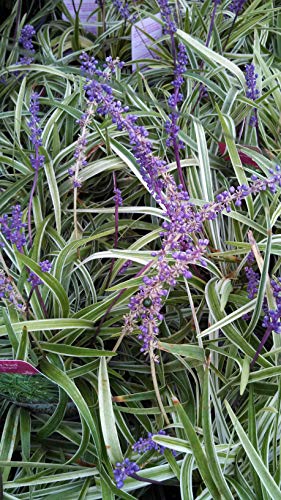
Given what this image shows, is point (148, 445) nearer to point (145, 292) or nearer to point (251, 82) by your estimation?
point (145, 292)

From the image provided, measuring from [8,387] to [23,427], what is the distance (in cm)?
10

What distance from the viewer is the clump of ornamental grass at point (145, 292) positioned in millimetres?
943

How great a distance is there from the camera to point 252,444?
0.95 metres

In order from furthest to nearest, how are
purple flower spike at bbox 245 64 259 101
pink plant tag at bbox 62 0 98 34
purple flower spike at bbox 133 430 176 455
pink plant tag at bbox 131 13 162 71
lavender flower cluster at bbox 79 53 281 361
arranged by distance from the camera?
1. pink plant tag at bbox 62 0 98 34
2. pink plant tag at bbox 131 13 162 71
3. purple flower spike at bbox 245 64 259 101
4. purple flower spike at bbox 133 430 176 455
5. lavender flower cluster at bbox 79 53 281 361

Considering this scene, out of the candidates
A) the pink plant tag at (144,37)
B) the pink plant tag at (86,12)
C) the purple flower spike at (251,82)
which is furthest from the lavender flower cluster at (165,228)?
the pink plant tag at (86,12)

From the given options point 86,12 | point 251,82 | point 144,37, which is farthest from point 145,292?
point 86,12

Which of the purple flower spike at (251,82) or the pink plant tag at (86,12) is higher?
the pink plant tag at (86,12)

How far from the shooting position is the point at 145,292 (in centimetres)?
82

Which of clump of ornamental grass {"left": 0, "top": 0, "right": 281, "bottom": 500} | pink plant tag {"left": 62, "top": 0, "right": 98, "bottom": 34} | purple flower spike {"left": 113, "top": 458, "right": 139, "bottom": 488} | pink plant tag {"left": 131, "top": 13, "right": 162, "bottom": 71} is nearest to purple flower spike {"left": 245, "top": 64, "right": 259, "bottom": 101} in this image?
clump of ornamental grass {"left": 0, "top": 0, "right": 281, "bottom": 500}

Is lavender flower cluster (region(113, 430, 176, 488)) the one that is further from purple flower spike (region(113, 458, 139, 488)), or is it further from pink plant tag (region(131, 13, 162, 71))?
pink plant tag (region(131, 13, 162, 71))

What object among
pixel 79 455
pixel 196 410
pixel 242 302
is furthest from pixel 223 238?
pixel 79 455

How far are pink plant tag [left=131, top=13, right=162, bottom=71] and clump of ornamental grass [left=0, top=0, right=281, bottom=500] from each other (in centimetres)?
7

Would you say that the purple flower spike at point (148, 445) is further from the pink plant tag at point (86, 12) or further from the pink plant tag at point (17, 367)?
the pink plant tag at point (86, 12)

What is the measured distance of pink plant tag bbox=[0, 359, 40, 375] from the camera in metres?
0.93
